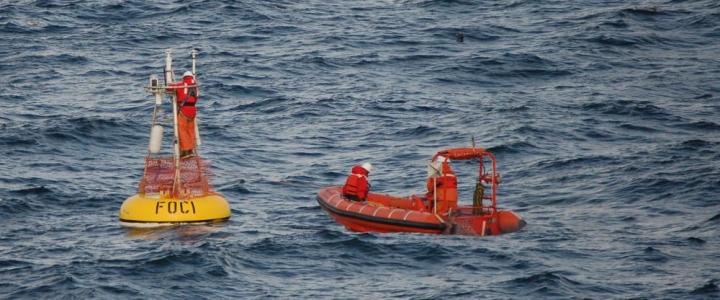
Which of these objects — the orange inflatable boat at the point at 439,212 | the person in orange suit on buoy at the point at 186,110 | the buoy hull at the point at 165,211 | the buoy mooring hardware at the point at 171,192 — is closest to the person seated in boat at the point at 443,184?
the orange inflatable boat at the point at 439,212

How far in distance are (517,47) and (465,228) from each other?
24.8 meters

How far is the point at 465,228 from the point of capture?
3266 cm

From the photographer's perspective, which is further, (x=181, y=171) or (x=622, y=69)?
(x=622, y=69)

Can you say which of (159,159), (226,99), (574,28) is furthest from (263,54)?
(159,159)

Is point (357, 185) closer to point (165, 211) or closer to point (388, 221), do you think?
point (388, 221)

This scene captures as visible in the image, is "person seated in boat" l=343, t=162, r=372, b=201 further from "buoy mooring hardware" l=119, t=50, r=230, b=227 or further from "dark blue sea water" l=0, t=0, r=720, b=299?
"buoy mooring hardware" l=119, t=50, r=230, b=227

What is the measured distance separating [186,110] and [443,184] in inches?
256

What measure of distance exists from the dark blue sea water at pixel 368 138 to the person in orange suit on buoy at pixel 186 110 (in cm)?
232

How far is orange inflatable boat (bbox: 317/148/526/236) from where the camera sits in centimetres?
3259

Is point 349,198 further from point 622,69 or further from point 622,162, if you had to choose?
point 622,69

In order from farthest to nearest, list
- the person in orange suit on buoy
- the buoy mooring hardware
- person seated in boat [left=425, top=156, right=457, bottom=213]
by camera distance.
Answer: person seated in boat [left=425, top=156, right=457, bottom=213], the person in orange suit on buoy, the buoy mooring hardware

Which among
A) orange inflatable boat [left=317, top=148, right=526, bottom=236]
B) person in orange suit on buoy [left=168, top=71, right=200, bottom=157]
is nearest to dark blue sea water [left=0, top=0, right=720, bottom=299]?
orange inflatable boat [left=317, top=148, right=526, bottom=236]

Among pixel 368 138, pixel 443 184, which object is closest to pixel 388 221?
pixel 443 184

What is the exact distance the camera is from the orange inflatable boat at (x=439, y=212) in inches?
1283
